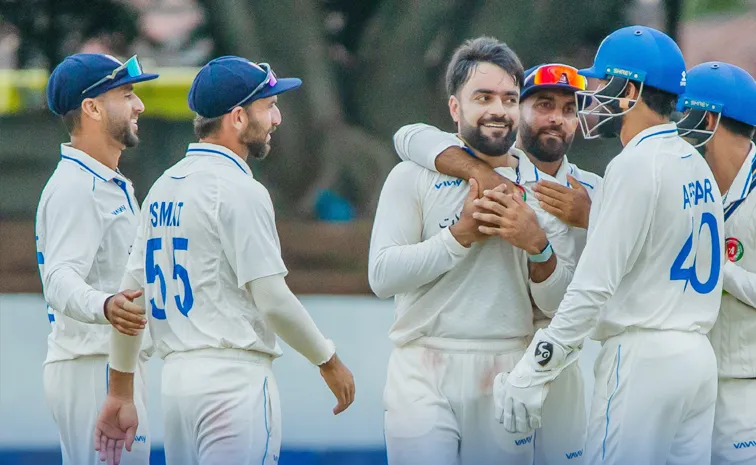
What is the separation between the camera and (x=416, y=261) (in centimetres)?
426

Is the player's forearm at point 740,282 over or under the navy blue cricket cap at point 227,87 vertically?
under

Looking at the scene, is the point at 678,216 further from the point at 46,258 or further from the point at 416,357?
the point at 46,258

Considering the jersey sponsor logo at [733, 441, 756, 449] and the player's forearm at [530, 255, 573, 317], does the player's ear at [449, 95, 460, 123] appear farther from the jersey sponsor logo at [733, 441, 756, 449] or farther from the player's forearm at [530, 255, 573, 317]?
the jersey sponsor logo at [733, 441, 756, 449]

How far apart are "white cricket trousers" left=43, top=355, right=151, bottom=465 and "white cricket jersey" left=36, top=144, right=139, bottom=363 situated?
0.04 meters

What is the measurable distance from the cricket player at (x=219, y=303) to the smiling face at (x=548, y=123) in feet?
3.10

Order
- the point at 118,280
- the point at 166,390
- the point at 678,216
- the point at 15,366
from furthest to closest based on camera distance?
1. the point at 15,366
2. the point at 118,280
3. the point at 166,390
4. the point at 678,216

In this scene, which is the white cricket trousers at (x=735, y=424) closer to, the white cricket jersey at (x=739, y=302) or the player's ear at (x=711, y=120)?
the white cricket jersey at (x=739, y=302)

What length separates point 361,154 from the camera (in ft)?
35.1

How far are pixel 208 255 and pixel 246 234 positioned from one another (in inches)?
5.7

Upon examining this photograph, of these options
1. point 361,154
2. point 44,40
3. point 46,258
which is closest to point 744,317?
point 46,258

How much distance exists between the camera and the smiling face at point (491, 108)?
14.3ft

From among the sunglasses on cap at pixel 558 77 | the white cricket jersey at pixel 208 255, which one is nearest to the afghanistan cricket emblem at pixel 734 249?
the sunglasses on cap at pixel 558 77

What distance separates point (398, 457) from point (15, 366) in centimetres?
Answer: 306

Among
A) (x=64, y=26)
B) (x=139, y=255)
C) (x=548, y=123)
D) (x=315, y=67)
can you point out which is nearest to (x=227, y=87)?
(x=139, y=255)
